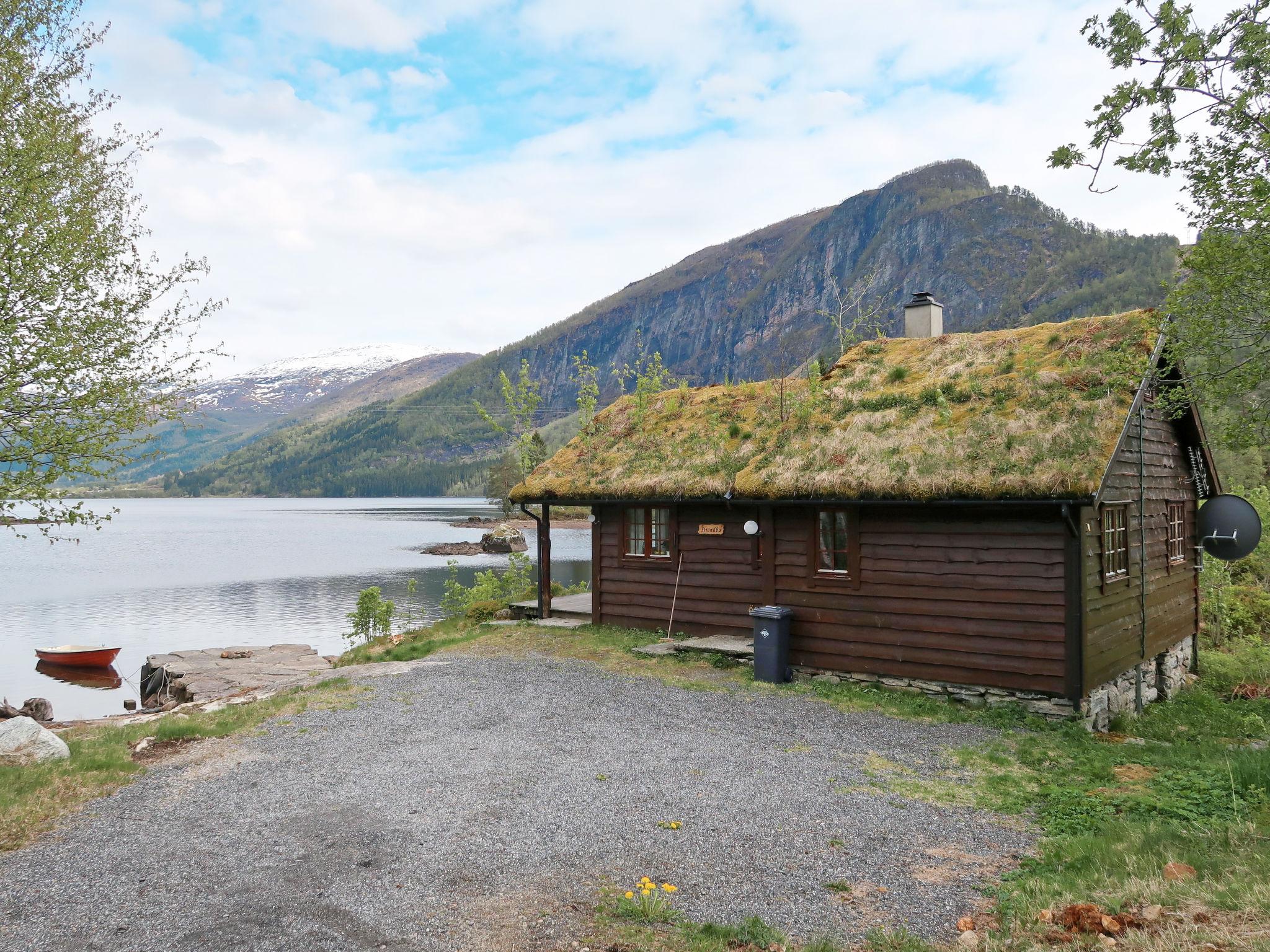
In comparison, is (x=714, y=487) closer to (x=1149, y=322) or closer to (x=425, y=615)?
(x=1149, y=322)

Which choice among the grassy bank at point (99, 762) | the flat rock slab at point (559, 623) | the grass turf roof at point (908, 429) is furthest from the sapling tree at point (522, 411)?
the grassy bank at point (99, 762)

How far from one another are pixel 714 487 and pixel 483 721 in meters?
6.22

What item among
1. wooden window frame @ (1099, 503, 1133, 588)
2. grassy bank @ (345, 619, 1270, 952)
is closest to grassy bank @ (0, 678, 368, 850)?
grassy bank @ (345, 619, 1270, 952)

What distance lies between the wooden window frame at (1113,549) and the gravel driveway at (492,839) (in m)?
3.57

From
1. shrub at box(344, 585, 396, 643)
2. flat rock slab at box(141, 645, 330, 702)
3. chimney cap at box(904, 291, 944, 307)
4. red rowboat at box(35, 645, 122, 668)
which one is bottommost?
red rowboat at box(35, 645, 122, 668)

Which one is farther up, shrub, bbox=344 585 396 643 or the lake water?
shrub, bbox=344 585 396 643

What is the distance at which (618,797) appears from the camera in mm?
8016

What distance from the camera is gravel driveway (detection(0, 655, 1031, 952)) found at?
549 centimetres

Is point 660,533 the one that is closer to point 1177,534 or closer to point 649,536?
point 649,536

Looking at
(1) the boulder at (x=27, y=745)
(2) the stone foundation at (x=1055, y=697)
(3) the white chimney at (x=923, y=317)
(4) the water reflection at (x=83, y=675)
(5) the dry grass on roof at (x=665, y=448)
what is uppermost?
(3) the white chimney at (x=923, y=317)

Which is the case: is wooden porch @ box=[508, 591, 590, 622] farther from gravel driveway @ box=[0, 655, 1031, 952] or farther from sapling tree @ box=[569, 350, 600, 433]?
gravel driveway @ box=[0, 655, 1031, 952]

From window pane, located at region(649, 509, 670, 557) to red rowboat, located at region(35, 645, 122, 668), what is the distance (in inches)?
858

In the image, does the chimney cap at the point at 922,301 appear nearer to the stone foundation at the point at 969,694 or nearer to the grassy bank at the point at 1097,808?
the stone foundation at the point at 969,694

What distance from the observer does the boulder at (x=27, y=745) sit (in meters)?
8.88
